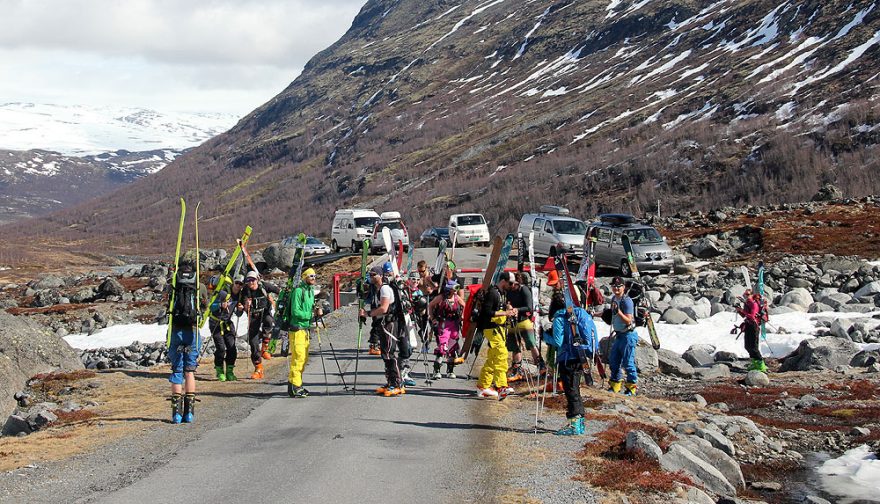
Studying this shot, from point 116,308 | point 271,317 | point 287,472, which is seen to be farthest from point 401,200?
point 287,472

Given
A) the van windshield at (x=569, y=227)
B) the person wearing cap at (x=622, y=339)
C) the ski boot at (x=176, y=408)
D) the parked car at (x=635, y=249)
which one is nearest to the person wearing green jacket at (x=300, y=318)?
the ski boot at (x=176, y=408)

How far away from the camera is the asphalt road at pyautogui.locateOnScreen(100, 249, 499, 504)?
922 cm

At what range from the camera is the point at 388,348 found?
48.8 ft

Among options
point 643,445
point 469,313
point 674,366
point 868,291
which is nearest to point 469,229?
point 868,291

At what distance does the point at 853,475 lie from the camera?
1290 cm

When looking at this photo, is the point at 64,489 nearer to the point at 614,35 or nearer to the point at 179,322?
the point at 179,322

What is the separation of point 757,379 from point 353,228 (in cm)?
3215

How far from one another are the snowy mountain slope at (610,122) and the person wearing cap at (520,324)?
49126 millimetres

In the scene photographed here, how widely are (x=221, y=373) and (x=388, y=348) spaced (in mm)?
4760

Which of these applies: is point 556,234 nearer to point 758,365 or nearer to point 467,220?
point 467,220

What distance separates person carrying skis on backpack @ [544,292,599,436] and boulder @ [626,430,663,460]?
112 cm

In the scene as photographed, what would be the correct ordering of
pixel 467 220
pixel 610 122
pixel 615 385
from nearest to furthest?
pixel 615 385
pixel 467 220
pixel 610 122

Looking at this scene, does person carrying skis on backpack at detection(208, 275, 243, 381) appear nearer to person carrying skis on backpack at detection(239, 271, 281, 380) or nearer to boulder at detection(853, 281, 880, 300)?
person carrying skis on backpack at detection(239, 271, 281, 380)

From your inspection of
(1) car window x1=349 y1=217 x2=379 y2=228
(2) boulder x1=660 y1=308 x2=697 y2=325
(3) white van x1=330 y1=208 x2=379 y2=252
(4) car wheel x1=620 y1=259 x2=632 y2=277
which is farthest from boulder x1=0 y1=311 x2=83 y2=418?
(1) car window x1=349 y1=217 x2=379 y2=228
